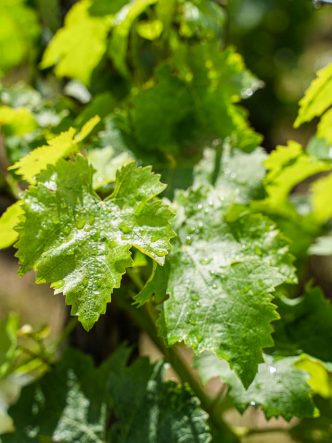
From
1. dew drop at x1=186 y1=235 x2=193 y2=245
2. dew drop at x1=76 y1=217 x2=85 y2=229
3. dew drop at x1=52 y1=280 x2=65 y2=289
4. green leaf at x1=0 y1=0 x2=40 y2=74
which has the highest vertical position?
green leaf at x1=0 y1=0 x2=40 y2=74

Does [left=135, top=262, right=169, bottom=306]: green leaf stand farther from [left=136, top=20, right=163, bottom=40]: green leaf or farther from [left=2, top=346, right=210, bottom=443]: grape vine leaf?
[left=136, top=20, right=163, bottom=40]: green leaf

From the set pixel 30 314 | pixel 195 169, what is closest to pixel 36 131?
pixel 195 169

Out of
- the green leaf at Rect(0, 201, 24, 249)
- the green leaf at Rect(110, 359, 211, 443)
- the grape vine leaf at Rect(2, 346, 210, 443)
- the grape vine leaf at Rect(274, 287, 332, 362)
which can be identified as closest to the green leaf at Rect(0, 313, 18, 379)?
the grape vine leaf at Rect(2, 346, 210, 443)

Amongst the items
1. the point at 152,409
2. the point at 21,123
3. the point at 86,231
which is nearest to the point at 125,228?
the point at 86,231

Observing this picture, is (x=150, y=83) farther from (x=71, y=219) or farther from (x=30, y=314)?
(x=30, y=314)

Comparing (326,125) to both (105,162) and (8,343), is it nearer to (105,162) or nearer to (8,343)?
(105,162)

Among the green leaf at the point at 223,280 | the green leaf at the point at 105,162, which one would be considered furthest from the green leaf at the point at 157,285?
the green leaf at the point at 105,162

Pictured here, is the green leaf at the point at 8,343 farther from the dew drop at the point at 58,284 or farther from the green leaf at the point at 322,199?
the green leaf at the point at 322,199

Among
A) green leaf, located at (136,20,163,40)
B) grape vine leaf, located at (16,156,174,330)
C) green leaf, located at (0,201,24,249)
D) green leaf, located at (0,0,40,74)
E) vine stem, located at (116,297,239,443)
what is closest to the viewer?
grape vine leaf, located at (16,156,174,330)
